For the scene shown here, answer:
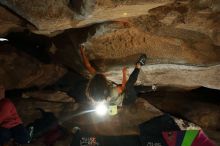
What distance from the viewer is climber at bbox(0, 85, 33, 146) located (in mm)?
3797

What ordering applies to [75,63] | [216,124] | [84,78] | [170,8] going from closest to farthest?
[170,8] < [75,63] < [84,78] < [216,124]

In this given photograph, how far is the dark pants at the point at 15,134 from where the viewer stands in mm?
3965

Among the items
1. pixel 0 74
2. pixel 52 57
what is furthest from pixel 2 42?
pixel 52 57

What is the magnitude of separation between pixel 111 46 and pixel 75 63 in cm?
89

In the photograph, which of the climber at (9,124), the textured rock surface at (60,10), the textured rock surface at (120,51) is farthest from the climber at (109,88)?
the climber at (9,124)

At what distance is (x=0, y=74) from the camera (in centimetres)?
445

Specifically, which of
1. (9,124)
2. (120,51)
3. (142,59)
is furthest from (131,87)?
(9,124)

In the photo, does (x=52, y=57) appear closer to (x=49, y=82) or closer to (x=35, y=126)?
(x=49, y=82)

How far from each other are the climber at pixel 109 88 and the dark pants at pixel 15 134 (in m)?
1.20

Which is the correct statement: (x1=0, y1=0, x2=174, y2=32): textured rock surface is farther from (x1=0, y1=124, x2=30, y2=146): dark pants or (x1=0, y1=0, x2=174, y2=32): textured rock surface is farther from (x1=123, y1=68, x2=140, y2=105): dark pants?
(x1=0, y1=124, x2=30, y2=146): dark pants

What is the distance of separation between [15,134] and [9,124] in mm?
310

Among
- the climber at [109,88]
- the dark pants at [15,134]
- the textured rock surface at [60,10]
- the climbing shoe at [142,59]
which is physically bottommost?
the dark pants at [15,134]

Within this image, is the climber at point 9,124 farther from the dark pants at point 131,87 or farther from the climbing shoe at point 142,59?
the climbing shoe at point 142,59

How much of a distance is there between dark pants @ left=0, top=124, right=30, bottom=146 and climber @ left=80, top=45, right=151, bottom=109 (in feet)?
3.95
